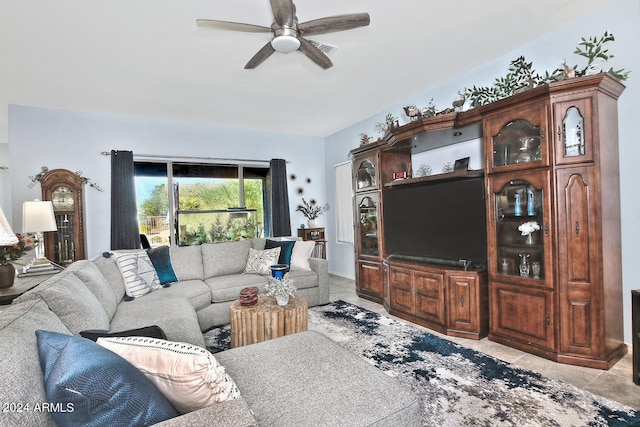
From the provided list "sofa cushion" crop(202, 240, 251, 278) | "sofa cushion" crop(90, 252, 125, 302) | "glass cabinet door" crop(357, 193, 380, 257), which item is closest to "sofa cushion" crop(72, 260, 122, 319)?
"sofa cushion" crop(90, 252, 125, 302)

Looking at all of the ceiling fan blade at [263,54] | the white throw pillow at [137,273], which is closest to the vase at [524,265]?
the ceiling fan blade at [263,54]

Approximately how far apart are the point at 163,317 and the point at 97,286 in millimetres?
531

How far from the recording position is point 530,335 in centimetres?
251

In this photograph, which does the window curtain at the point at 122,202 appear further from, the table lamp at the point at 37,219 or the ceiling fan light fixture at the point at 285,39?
the ceiling fan light fixture at the point at 285,39

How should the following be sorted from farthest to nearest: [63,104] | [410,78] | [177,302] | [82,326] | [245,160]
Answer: [245,160] → [63,104] → [410,78] → [177,302] → [82,326]

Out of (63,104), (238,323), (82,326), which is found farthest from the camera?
(63,104)

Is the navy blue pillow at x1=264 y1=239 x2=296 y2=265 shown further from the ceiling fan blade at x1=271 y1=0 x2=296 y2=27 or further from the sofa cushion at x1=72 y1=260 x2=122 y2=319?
the ceiling fan blade at x1=271 y1=0 x2=296 y2=27

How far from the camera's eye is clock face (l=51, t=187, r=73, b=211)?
4.32 metres

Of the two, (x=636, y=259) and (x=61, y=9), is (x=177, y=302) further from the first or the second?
(x=636, y=259)

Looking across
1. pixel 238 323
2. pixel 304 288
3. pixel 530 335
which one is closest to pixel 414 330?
pixel 530 335

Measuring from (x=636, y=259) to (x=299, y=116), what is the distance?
4252 millimetres

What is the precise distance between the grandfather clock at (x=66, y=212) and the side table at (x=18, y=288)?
1972 millimetres

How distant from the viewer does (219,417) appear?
88 cm

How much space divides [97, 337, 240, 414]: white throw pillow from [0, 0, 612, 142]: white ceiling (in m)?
2.39
